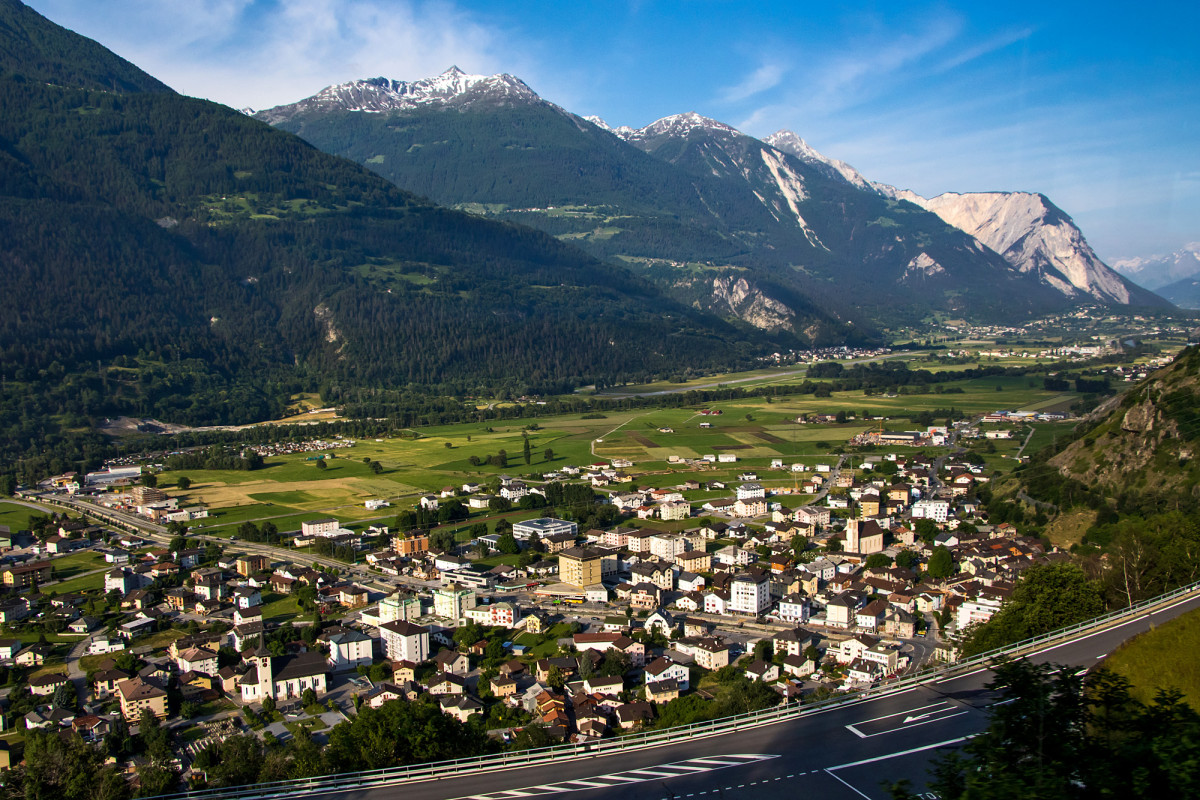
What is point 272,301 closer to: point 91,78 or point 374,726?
point 91,78

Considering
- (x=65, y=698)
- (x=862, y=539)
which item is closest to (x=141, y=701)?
(x=65, y=698)

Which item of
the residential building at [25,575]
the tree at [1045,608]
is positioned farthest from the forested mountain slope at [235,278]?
the tree at [1045,608]

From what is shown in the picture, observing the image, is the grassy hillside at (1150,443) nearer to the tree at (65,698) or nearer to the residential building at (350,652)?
the residential building at (350,652)

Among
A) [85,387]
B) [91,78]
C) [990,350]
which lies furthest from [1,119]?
[990,350]

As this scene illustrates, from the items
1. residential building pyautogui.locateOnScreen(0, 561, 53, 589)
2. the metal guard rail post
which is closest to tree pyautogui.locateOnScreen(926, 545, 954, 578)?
the metal guard rail post

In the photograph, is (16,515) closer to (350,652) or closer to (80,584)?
(80,584)

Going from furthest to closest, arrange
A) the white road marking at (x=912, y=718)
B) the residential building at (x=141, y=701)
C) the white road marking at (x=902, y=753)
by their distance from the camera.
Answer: the residential building at (x=141, y=701) → the white road marking at (x=912, y=718) → the white road marking at (x=902, y=753)

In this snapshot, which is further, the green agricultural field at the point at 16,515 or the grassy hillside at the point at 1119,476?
the green agricultural field at the point at 16,515

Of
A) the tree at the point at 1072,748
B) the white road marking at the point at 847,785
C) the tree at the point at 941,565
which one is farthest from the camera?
the tree at the point at 941,565
